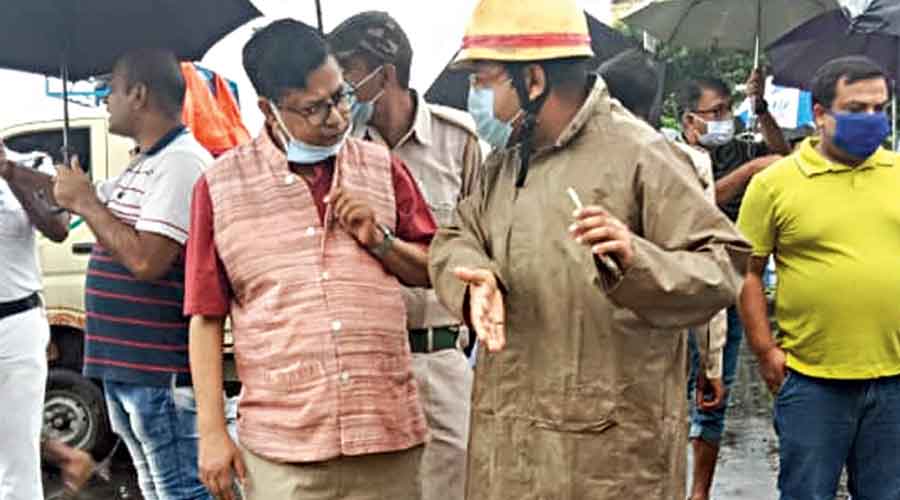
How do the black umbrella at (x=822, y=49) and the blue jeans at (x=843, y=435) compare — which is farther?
the black umbrella at (x=822, y=49)

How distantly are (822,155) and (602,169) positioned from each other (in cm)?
167

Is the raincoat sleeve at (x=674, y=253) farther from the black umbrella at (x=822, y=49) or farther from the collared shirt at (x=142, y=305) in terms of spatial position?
the black umbrella at (x=822, y=49)

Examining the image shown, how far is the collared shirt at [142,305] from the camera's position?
4227mm

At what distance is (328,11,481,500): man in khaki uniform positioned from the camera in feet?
13.1

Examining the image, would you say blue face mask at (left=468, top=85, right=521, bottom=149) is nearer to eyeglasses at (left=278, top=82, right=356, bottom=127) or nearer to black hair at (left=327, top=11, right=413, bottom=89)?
eyeglasses at (left=278, top=82, right=356, bottom=127)

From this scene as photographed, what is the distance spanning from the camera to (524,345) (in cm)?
310

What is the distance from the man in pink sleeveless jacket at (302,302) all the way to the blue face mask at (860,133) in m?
1.56

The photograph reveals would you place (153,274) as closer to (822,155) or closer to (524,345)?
(524,345)

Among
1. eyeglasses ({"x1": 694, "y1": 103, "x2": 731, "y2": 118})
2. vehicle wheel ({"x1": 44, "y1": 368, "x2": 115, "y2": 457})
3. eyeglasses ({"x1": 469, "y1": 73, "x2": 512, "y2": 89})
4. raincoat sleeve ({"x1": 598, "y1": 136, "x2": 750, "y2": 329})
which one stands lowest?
vehicle wheel ({"x1": 44, "y1": 368, "x2": 115, "y2": 457})

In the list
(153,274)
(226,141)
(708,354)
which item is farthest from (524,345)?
(226,141)

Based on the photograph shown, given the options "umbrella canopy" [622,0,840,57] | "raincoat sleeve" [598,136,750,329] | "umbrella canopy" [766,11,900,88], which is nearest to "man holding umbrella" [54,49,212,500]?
"raincoat sleeve" [598,136,750,329]

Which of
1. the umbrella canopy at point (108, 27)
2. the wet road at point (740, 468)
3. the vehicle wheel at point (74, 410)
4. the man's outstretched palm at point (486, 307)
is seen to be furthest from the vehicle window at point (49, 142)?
the man's outstretched palm at point (486, 307)

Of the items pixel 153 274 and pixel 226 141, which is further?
pixel 226 141

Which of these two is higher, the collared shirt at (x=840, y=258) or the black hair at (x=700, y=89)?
the black hair at (x=700, y=89)
